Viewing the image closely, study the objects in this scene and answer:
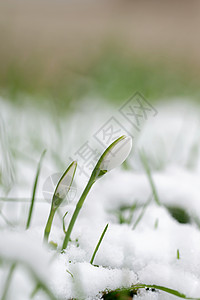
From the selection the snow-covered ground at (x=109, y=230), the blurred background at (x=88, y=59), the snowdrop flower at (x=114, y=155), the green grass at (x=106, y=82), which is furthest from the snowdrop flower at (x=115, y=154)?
the green grass at (x=106, y=82)

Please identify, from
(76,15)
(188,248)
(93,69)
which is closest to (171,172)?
(188,248)

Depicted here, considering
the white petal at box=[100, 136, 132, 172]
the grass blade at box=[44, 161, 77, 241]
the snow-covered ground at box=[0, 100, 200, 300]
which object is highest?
the grass blade at box=[44, 161, 77, 241]

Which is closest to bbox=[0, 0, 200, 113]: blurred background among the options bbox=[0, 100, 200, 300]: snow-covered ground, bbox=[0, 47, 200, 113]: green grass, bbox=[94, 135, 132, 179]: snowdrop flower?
bbox=[0, 47, 200, 113]: green grass

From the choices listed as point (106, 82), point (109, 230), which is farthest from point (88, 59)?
point (109, 230)

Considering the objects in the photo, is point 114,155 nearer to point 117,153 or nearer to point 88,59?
point 117,153

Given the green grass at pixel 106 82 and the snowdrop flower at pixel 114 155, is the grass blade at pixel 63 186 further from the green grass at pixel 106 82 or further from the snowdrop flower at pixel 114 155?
the green grass at pixel 106 82

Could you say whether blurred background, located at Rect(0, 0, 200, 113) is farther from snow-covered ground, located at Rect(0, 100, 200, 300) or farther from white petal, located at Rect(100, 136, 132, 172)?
white petal, located at Rect(100, 136, 132, 172)
